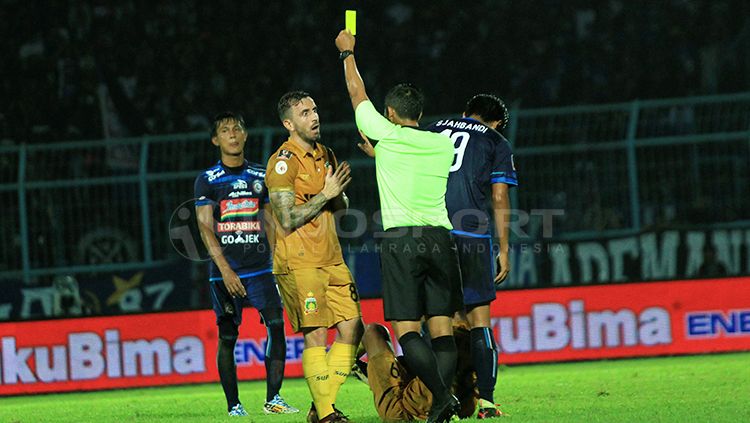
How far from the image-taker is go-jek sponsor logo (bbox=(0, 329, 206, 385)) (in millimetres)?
12133

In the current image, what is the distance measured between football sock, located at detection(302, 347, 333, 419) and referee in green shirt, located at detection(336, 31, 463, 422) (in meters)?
0.47

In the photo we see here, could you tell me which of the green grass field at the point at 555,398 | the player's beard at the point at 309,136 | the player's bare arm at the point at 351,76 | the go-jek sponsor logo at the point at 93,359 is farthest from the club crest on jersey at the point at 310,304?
the go-jek sponsor logo at the point at 93,359

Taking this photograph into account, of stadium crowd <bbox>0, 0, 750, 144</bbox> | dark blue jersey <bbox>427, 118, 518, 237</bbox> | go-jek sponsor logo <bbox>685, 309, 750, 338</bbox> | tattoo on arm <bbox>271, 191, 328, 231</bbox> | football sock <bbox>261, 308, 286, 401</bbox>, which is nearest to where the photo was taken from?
tattoo on arm <bbox>271, 191, 328, 231</bbox>

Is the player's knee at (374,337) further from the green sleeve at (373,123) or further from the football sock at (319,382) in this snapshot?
the green sleeve at (373,123)

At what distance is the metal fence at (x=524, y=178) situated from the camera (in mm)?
14391

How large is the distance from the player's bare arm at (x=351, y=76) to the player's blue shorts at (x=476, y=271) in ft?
4.29

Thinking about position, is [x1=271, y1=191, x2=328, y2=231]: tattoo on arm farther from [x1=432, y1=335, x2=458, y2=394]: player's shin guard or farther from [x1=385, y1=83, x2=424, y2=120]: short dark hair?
[x1=432, y1=335, x2=458, y2=394]: player's shin guard

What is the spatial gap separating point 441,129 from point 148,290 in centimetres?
705

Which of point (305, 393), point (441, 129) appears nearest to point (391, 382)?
point (441, 129)

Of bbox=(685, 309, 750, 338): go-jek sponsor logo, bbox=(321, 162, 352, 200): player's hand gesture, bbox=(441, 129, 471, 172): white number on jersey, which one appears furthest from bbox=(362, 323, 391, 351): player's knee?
bbox=(685, 309, 750, 338): go-jek sponsor logo

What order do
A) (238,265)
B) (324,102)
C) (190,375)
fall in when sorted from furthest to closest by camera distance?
(324,102) → (190,375) → (238,265)

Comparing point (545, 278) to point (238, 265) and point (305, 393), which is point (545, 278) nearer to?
point (305, 393)

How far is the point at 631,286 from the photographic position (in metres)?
12.4

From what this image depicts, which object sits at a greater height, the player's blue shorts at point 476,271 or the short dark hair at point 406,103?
the short dark hair at point 406,103
